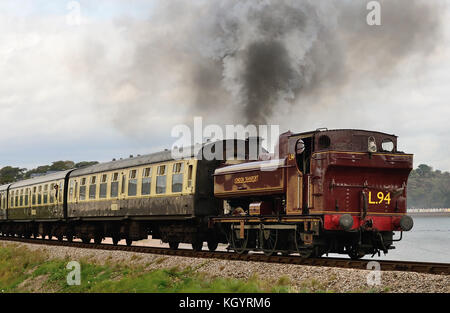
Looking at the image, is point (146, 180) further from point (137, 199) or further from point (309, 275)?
point (309, 275)

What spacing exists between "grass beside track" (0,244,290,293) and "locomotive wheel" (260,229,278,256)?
7.31 ft

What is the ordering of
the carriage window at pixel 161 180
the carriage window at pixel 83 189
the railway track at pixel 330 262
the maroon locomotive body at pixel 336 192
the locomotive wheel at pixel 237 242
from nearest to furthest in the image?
1. the railway track at pixel 330 262
2. the maroon locomotive body at pixel 336 192
3. the locomotive wheel at pixel 237 242
4. the carriage window at pixel 161 180
5. the carriage window at pixel 83 189

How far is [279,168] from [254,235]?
2.65 meters

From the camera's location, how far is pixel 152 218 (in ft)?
73.9

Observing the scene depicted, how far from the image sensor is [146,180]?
2308 centimetres

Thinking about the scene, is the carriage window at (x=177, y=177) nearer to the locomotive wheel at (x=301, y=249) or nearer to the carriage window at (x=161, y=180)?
the carriage window at (x=161, y=180)

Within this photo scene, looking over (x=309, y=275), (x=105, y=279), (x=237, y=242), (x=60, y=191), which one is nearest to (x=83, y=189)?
(x=60, y=191)

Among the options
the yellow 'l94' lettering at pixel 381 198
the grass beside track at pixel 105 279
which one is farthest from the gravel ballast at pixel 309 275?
the yellow 'l94' lettering at pixel 381 198

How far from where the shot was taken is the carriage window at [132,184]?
24.0 m

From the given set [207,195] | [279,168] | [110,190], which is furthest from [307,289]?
[110,190]

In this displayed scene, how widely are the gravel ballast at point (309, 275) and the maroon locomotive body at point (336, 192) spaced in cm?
140

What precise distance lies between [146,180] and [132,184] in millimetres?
1351

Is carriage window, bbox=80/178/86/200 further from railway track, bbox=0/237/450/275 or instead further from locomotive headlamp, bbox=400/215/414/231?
locomotive headlamp, bbox=400/215/414/231

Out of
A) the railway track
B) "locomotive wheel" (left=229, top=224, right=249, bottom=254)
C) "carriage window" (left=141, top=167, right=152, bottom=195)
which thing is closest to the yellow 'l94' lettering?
the railway track
